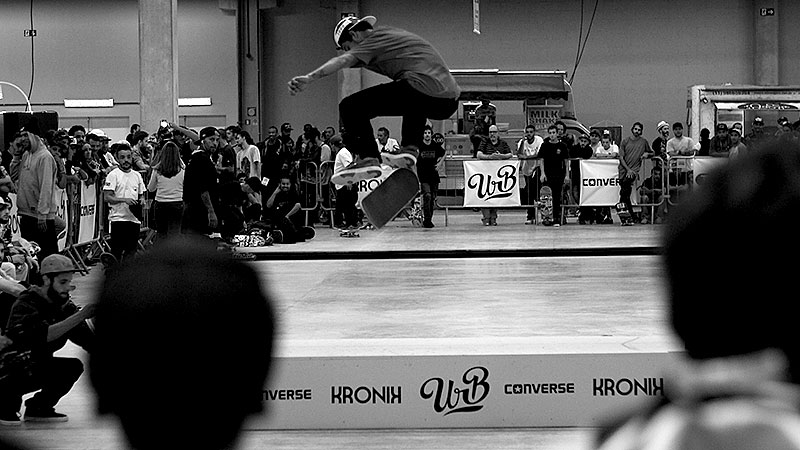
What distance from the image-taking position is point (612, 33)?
31.0 meters

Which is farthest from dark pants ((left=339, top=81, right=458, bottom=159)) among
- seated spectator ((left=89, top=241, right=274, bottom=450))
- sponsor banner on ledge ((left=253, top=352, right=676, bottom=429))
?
seated spectator ((left=89, top=241, right=274, bottom=450))

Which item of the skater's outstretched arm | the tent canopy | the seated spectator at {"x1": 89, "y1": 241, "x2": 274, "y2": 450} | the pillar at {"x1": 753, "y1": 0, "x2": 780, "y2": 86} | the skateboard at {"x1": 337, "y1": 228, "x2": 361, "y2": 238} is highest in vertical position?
the pillar at {"x1": 753, "y1": 0, "x2": 780, "y2": 86}

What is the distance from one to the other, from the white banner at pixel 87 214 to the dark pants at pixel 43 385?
7060 mm

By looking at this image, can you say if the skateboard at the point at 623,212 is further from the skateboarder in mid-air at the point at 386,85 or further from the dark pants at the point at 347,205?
the skateboarder in mid-air at the point at 386,85

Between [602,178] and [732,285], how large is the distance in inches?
780

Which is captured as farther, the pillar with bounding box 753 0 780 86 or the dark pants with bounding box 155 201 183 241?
the pillar with bounding box 753 0 780 86

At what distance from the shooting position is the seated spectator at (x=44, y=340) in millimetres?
7070

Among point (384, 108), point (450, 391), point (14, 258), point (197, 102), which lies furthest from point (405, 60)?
point (197, 102)

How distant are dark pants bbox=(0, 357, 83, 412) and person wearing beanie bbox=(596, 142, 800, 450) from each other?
659 centimetres

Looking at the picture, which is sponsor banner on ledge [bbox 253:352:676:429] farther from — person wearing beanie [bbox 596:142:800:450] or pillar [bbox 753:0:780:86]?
pillar [bbox 753:0:780:86]

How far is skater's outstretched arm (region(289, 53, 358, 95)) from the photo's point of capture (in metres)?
7.82

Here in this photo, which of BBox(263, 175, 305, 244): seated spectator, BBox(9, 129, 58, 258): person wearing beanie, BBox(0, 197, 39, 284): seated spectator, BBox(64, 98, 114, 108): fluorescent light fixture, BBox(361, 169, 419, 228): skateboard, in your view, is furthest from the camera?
BBox(64, 98, 114, 108): fluorescent light fixture

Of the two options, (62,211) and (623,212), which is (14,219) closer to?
(62,211)

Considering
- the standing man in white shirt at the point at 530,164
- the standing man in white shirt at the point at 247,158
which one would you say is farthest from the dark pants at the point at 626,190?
the standing man in white shirt at the point at 247,158
